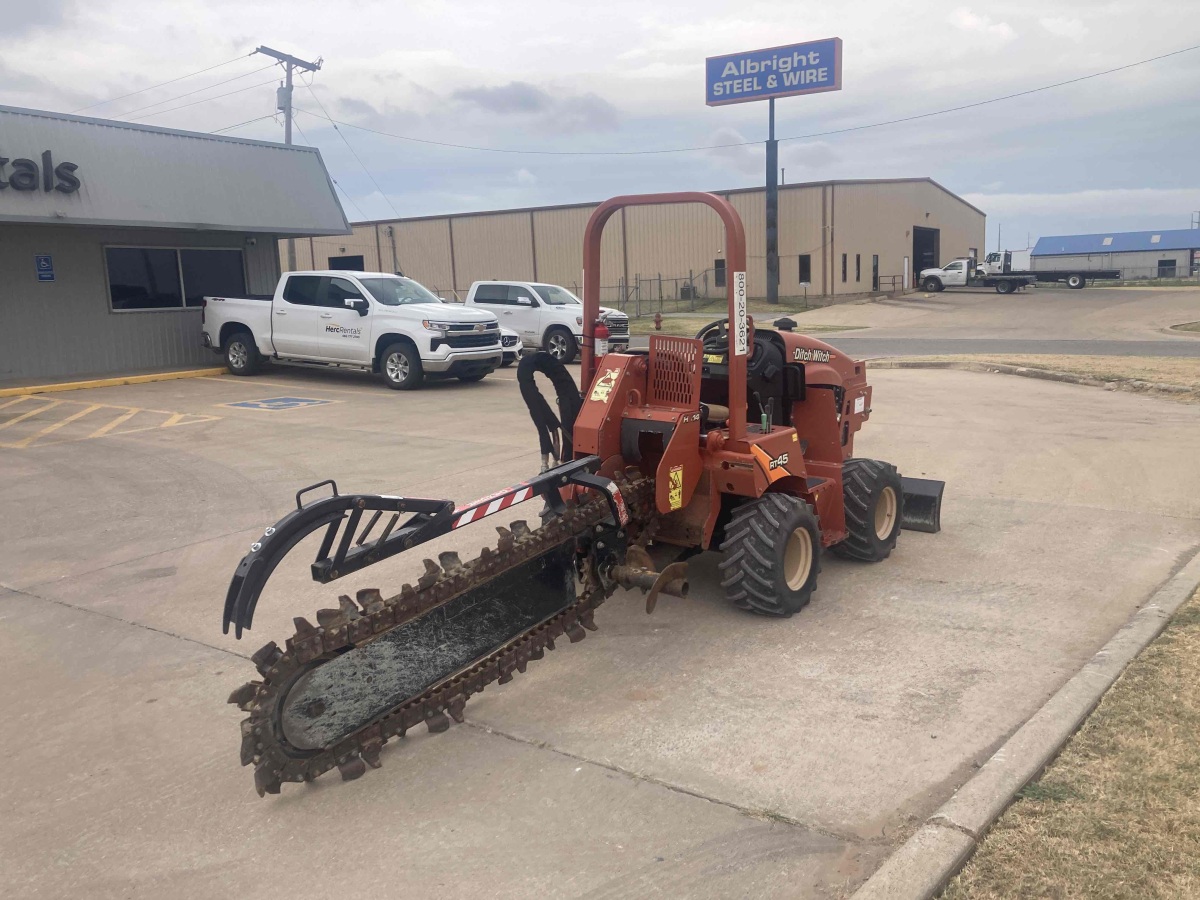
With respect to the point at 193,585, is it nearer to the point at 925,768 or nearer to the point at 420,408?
the point at 925,768

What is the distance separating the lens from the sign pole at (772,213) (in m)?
42.9

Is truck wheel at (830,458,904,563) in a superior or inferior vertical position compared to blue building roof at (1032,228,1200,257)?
inferior

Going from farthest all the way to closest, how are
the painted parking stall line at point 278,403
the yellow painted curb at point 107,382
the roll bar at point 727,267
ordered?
the yellow painted curb at point 107,382
the painted parking stall line at point 278,403
the roll bar at point 727,267

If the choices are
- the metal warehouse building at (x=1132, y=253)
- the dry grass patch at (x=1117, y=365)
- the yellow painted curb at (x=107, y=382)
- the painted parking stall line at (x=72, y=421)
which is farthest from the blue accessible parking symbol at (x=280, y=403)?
the metal warehouse building at (x=1132, y=253)

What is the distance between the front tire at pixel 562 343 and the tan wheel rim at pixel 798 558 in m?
15.8

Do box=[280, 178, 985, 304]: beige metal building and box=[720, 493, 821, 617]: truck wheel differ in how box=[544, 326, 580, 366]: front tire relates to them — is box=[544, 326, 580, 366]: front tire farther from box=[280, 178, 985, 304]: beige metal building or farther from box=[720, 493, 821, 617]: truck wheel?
box=[280, 178, 985, 304]: beige metal building

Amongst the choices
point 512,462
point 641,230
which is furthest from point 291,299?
point 641,230

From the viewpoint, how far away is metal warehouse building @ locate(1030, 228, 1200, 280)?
2547 inches

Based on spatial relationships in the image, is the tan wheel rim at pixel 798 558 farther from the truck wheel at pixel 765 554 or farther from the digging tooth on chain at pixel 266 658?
the digging tooth on chain at pixel 266 658

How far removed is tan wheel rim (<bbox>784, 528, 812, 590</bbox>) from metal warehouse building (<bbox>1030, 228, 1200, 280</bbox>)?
60.8 metres

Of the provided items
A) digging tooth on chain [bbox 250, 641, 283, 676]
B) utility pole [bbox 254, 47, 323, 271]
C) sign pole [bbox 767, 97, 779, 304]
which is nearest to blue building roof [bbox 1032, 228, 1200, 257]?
sign pole [bbox 767, 97, 779, 304]

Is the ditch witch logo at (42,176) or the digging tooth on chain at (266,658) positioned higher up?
the ditch witch logo at (42,176)

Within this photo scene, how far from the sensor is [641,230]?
4934cm

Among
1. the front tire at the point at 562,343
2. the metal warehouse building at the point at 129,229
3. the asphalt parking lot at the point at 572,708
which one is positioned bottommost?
the asphalt parking lot at the point at 572,708
